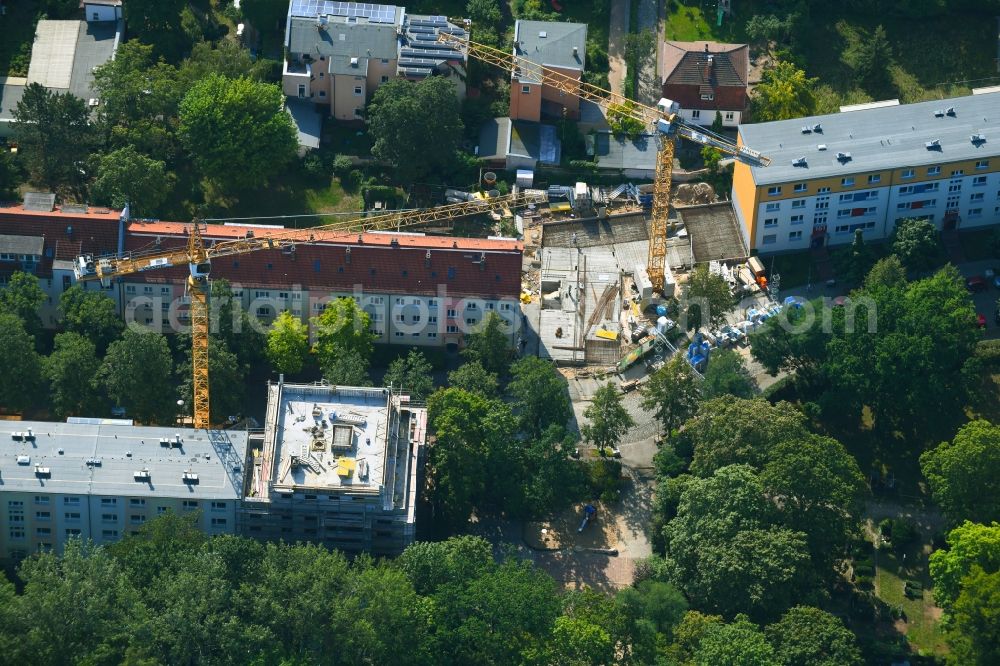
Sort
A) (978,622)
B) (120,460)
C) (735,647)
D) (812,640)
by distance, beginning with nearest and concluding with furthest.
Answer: (735,647) → (812,640) → (978,622) → (120,460)

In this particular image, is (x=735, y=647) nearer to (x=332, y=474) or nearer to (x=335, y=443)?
(x=332, y=474)

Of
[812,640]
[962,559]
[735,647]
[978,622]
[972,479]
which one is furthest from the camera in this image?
[972,479]

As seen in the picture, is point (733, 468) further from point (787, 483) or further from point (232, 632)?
point (232, 632)

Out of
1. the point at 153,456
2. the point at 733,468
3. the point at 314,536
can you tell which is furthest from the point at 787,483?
the point at 153,456

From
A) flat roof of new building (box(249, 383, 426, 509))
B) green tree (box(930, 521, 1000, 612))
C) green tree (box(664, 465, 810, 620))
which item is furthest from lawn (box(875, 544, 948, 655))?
flat roof of new building (box(249, 383, 426, 509))

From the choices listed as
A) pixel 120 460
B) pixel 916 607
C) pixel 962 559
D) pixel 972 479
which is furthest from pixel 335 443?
pixel 972 479

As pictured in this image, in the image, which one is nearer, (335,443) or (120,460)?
(335,443)
